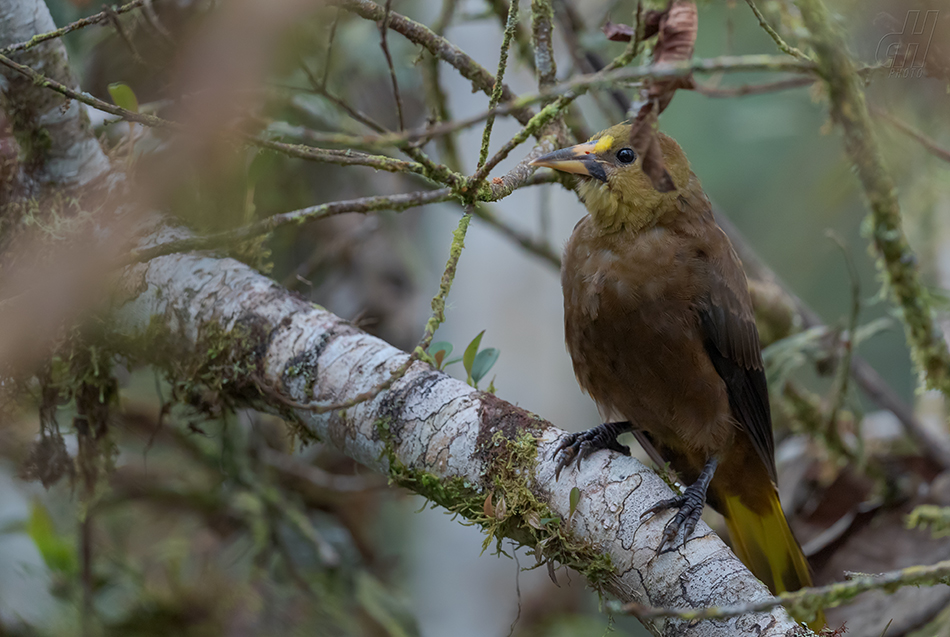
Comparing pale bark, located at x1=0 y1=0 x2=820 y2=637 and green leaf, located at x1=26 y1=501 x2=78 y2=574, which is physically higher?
pale bark, located at x1=0 y1=0 x2=820 y2=637

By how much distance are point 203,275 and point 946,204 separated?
353cm

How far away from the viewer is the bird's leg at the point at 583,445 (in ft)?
6.14

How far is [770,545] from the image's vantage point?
2664mm

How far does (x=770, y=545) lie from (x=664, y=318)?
1.01 meters

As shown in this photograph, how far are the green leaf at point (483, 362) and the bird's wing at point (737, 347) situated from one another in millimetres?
700

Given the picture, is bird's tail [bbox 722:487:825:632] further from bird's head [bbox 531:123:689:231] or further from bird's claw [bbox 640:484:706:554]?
bird's head [bbox 531:123:689:231]

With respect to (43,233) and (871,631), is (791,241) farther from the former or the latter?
(43,233)

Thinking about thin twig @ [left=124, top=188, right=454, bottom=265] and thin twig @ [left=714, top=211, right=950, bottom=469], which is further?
thin twig @ [left=714, top=211, right=950, bottom=469]

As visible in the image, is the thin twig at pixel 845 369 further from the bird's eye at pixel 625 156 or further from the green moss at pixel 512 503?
the green moss at pixel 512 503

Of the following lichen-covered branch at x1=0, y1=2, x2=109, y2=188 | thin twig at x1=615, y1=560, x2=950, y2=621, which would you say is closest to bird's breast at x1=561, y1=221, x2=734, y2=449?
thin twig at x1=615, y1=560, x2=950, y2=621

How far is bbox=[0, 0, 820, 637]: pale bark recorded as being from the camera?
1659mm

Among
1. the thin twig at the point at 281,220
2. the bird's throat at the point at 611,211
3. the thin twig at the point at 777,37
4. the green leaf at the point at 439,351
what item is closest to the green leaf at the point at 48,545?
the thin twig at the point at 281,220

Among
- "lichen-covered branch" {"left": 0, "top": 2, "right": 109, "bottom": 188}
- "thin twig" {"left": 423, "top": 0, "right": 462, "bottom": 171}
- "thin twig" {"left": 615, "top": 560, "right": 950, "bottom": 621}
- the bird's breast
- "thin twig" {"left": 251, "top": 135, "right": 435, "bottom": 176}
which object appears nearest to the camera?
"thin twig" {"left": 615, "top": 560, "right": 950, "bottom": 621}

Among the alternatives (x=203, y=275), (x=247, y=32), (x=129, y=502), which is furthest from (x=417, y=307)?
(x=247, y=32)
